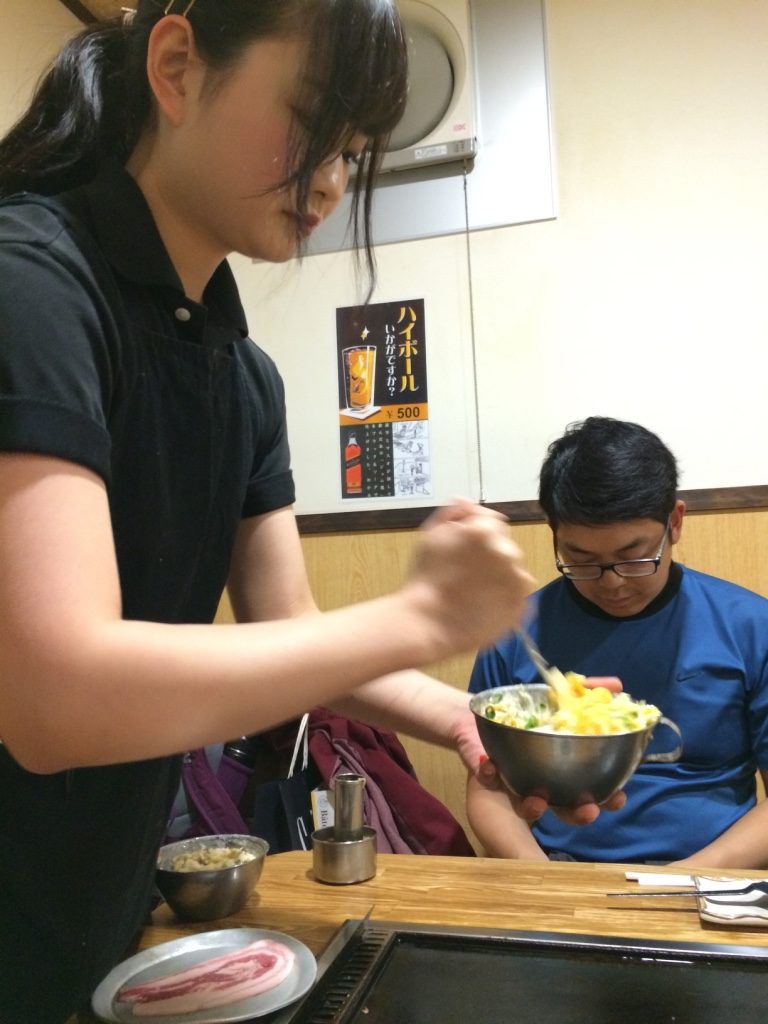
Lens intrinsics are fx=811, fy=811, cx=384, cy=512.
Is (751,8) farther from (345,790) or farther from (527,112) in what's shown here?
(345,790)

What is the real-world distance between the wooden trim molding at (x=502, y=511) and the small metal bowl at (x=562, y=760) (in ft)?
5.10

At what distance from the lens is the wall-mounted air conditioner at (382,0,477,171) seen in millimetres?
2576

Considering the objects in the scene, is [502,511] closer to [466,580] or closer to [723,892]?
[723,892]

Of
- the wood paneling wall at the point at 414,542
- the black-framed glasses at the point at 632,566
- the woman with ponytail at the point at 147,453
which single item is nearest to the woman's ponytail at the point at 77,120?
the woman with ponytail at the point at 147,453

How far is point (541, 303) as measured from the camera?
2531 mm

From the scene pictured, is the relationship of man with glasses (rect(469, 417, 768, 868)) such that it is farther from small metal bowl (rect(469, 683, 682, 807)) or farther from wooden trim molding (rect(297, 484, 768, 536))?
small metal bowl (rect(469, 683, 682, 807))

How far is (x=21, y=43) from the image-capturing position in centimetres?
244

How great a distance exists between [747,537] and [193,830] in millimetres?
1711

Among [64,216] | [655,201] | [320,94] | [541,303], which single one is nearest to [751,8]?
[655,201]

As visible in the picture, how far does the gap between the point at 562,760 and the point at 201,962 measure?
18.7 inches

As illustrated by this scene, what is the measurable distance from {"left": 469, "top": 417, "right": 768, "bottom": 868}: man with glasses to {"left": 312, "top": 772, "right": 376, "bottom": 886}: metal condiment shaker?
0.39 meters

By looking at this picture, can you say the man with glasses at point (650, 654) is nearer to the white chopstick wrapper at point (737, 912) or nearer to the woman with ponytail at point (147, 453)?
the white chopstick wrapper at point (737, 912)

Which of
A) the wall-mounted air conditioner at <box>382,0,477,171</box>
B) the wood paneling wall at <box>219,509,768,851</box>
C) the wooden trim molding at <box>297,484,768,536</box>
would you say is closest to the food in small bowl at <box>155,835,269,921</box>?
the wood paneling wall at <box>219,509,768,851</box>

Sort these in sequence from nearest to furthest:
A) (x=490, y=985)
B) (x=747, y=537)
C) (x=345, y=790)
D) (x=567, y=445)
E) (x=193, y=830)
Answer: (x=490, y=985) < (x=345, y=790) < (x=567, y=445) < (x=193, y=830) < (x=747, y=537)
